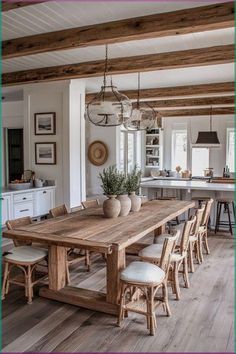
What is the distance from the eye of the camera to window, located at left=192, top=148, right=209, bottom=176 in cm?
1227

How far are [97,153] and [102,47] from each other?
17.2 feet

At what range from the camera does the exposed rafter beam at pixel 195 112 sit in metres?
11.0

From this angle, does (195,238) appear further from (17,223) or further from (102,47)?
(102,47)

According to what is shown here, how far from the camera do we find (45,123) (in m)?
6.74

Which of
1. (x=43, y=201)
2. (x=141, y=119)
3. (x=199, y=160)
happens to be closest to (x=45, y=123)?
(x=43, y=201)

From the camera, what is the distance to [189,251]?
13.9 ft

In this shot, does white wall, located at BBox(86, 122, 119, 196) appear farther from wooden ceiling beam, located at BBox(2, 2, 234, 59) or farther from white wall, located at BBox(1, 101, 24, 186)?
wooden ceiling beam, located at BBox(2, 2, 234, 59)

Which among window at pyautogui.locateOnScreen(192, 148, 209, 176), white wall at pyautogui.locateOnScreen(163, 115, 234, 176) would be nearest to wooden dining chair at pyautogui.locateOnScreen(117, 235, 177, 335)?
white wall at pyautogui.locateOnScreen(163, 115, 234, 176)

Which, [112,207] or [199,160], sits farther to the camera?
[199,160]

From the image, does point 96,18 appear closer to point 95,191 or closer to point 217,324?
point 217,324

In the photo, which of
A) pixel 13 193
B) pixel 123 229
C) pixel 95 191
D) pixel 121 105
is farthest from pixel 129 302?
pixel 95 191

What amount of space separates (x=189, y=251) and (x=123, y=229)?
53.7 inches

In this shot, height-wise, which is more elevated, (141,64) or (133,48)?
(133,48)

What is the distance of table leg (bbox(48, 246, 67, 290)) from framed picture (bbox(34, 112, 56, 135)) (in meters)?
3.74
